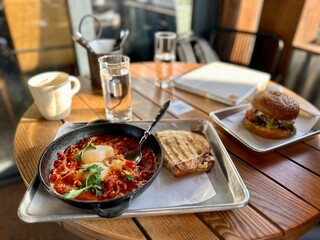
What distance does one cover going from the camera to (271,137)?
98 centimetres

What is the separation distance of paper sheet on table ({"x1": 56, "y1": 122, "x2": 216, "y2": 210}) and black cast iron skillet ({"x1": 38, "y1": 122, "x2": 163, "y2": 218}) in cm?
3

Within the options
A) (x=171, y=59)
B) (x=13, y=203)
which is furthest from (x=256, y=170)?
(x=13, y=203)

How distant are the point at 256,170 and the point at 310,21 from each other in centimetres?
181

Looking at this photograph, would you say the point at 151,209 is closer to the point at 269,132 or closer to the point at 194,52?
the point at 269,132

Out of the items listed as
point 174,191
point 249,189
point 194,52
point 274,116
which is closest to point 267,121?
point 274,116

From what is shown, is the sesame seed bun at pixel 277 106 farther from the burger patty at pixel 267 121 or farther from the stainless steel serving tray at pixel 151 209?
the stainless steel serving tray at pixel 151 209

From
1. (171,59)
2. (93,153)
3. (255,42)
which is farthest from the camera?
(255,42)

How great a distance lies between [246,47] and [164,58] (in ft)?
4.08

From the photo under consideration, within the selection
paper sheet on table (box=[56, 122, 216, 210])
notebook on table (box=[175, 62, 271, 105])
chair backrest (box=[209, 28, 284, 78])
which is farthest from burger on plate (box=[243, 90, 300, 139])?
chair backrest (box=[209, 28, 284, 78])

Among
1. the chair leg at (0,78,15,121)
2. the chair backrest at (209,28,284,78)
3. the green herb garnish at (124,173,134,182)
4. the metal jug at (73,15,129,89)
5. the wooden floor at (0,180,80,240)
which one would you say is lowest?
the wooden floor at (0,180,80,240)

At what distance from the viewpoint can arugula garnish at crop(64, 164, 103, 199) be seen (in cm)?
65

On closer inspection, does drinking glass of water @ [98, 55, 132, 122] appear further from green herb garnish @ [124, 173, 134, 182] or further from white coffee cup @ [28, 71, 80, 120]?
green herb garnish @ [124, 173, 134, 182]

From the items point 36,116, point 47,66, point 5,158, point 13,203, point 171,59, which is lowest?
point 13,203

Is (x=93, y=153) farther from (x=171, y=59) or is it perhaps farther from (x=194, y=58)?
(x=194, y=58)
